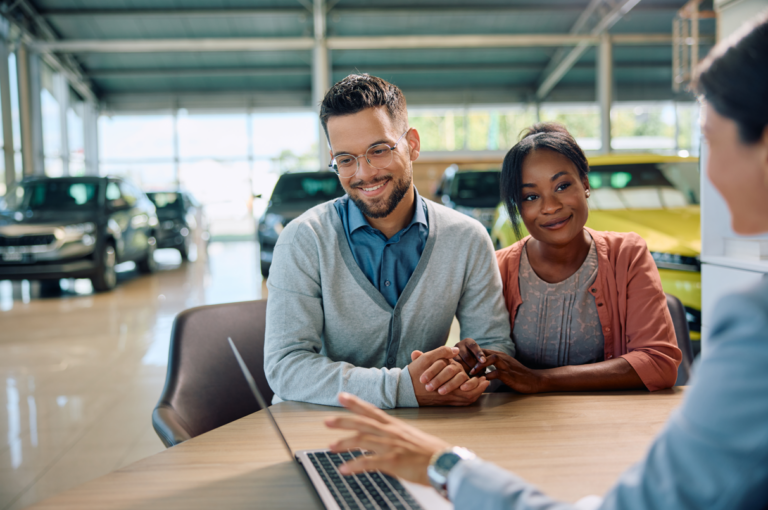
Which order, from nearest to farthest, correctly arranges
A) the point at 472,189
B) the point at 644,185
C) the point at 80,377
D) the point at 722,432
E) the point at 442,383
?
1. the point at 722,432
2. the point at 442,383
3. the point at 80,377
4. the point at 644,185
5. the point at 472,189

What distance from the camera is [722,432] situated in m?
0.48

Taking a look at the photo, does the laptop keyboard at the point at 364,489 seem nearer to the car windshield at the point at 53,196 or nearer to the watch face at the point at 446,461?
the watch face at the point at 446,461

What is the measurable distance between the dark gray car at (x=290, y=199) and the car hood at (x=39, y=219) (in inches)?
77.6

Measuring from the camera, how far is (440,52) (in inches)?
544

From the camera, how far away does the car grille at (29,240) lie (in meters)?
6.06

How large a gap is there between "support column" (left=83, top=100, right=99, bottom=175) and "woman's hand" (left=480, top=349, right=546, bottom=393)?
16.3m

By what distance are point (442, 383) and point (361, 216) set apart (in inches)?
22.6

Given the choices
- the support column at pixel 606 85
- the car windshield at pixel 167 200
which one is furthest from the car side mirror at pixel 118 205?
the support column at pixel 606 85

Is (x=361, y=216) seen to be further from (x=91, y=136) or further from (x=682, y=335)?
(x=91, y=136)

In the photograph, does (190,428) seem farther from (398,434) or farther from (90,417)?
(90,417)

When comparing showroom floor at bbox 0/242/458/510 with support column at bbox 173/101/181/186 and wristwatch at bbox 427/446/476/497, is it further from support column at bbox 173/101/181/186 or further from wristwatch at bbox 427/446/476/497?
support column at bbox 173/101/181/186

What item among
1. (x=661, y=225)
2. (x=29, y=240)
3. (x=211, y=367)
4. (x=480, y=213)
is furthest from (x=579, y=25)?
(x=211, y=367)

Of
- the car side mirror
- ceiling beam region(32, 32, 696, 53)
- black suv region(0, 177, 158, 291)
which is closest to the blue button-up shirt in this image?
black suv region(0, 177, 158, 291)

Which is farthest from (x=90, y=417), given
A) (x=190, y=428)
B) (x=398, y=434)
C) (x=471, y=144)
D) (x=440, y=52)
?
(x=471, y=144)
